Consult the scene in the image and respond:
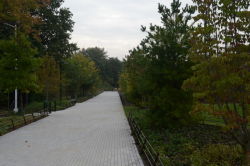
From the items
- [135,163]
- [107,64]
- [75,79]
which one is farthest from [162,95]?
[107,64]

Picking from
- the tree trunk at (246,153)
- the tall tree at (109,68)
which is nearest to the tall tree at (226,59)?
the tree trunk at (246,153)

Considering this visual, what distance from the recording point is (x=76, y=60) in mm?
51531

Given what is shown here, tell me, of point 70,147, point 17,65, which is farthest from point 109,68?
point 70,147

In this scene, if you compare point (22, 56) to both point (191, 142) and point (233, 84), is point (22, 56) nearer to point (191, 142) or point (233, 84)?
point (191, 142)

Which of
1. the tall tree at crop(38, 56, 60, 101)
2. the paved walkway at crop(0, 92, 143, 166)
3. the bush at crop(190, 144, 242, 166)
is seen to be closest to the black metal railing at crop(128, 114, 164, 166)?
the paved walkway at crop(0, 92, 143, 166)

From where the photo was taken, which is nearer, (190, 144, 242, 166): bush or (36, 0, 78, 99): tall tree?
(190, 144, 242, 166): bush

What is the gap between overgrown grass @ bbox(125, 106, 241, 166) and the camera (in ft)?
31.6

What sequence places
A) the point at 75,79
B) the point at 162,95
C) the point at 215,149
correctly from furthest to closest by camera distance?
the point at 75,79
the point at 162,95
the point at 215,149

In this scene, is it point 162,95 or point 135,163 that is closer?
point 135,163

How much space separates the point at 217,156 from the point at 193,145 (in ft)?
6.23

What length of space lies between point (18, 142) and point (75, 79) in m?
35.7

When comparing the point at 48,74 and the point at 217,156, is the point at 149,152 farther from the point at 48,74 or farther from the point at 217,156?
the point at 48,74

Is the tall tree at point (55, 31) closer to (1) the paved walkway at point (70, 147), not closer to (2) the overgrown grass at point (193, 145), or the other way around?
(1) the paved walkway at point (70, 147)

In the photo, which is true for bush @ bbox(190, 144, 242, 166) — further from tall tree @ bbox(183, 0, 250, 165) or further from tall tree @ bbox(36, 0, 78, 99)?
tall tree @ bbox(36, 0, 78, 99)
